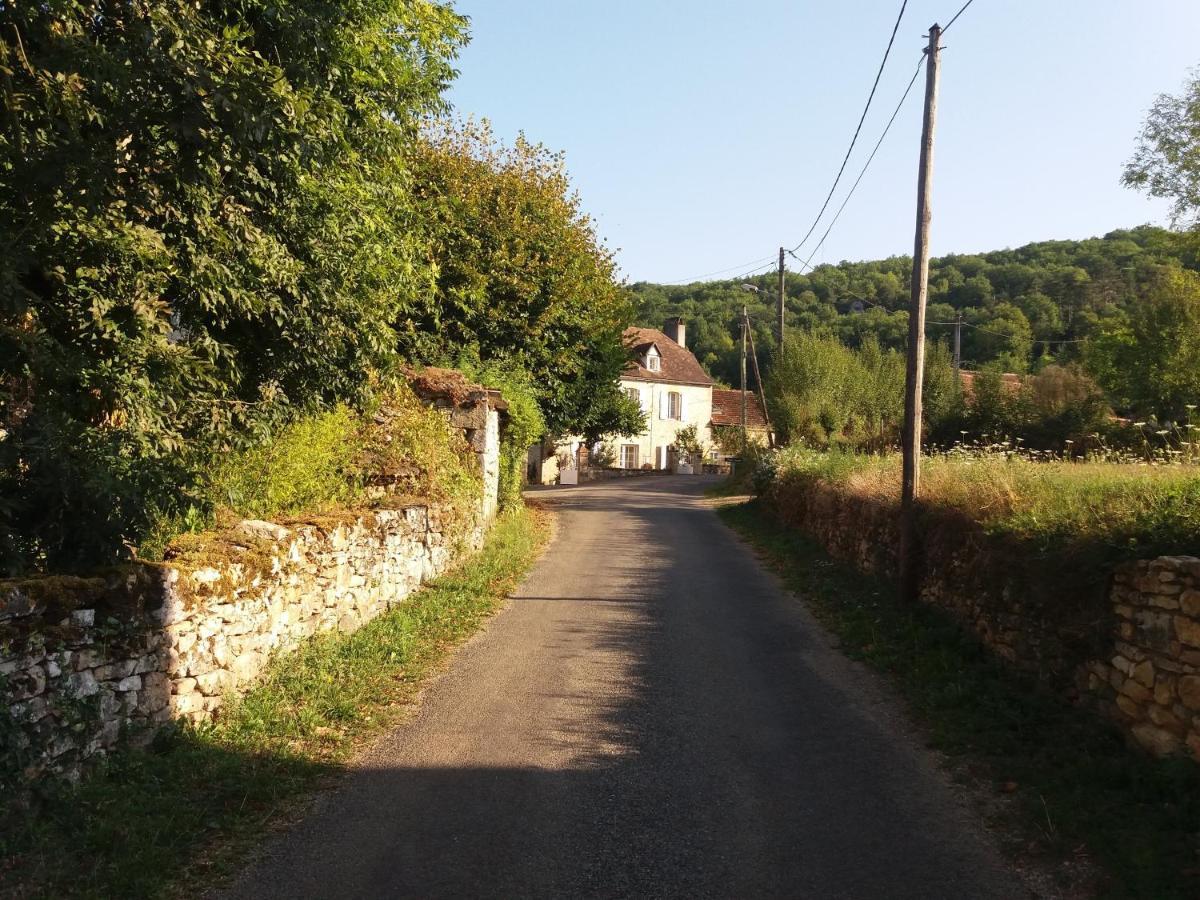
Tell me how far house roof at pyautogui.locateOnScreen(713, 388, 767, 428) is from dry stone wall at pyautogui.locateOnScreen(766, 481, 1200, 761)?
4785 cm

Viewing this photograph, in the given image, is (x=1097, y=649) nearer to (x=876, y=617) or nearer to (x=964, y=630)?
(x=964, y=630)

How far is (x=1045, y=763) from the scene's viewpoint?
626 centimetres

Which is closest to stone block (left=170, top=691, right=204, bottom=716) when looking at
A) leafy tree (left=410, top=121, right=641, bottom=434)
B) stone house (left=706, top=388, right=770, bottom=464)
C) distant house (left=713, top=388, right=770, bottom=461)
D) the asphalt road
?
the asphalt road

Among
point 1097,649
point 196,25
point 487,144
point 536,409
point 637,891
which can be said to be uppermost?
point 487,144

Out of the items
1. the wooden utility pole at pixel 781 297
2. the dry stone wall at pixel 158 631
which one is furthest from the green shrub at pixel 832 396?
the dry stone wall at pixel 158 631

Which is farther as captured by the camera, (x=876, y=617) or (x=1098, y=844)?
(x=876, y=617)

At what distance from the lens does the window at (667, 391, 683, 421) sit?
54.2 meters

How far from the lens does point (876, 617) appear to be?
432 inches

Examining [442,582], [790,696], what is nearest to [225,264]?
[442,582]

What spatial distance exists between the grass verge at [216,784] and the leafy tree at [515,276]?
40.5ft

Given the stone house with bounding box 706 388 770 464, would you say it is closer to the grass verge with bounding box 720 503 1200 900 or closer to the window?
the window

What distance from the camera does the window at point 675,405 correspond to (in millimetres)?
54250

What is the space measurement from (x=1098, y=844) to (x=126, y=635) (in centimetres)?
610

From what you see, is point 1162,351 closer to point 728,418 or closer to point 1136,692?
point 728,418
